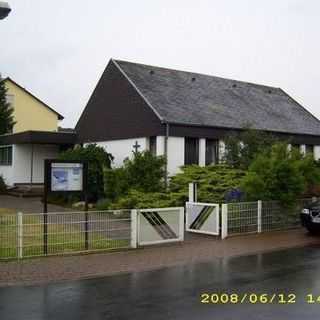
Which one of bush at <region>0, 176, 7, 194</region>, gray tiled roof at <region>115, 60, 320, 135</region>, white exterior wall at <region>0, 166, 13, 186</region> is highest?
gray tiled roof at <region>115, 60, 320, 135</region>

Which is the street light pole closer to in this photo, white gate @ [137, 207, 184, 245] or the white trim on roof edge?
white gate @ [137, 207, 184, 245]

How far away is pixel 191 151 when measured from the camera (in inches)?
927

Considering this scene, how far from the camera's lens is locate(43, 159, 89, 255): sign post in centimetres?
1221

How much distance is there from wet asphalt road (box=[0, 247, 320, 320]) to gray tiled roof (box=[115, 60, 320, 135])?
12.9 meters

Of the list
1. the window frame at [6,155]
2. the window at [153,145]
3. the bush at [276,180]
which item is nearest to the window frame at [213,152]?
the window at [153,145]

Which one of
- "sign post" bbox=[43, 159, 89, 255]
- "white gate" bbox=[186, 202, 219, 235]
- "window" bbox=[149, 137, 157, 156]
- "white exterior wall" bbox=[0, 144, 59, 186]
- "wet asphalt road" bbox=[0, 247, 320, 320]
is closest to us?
"wet asphalt road" bbox=[0, 247, 320, 320]

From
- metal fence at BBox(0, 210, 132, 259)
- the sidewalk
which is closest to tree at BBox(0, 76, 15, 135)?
the sidewalk

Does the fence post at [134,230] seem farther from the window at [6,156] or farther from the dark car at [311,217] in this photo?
the window at [6,156]

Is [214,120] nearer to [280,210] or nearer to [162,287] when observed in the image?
[280,210]

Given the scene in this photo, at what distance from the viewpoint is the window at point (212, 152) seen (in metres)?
24.2

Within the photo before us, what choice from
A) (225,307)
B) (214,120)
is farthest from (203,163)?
(225,307)

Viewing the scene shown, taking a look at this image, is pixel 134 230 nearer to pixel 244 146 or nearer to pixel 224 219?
pixel 224 219
